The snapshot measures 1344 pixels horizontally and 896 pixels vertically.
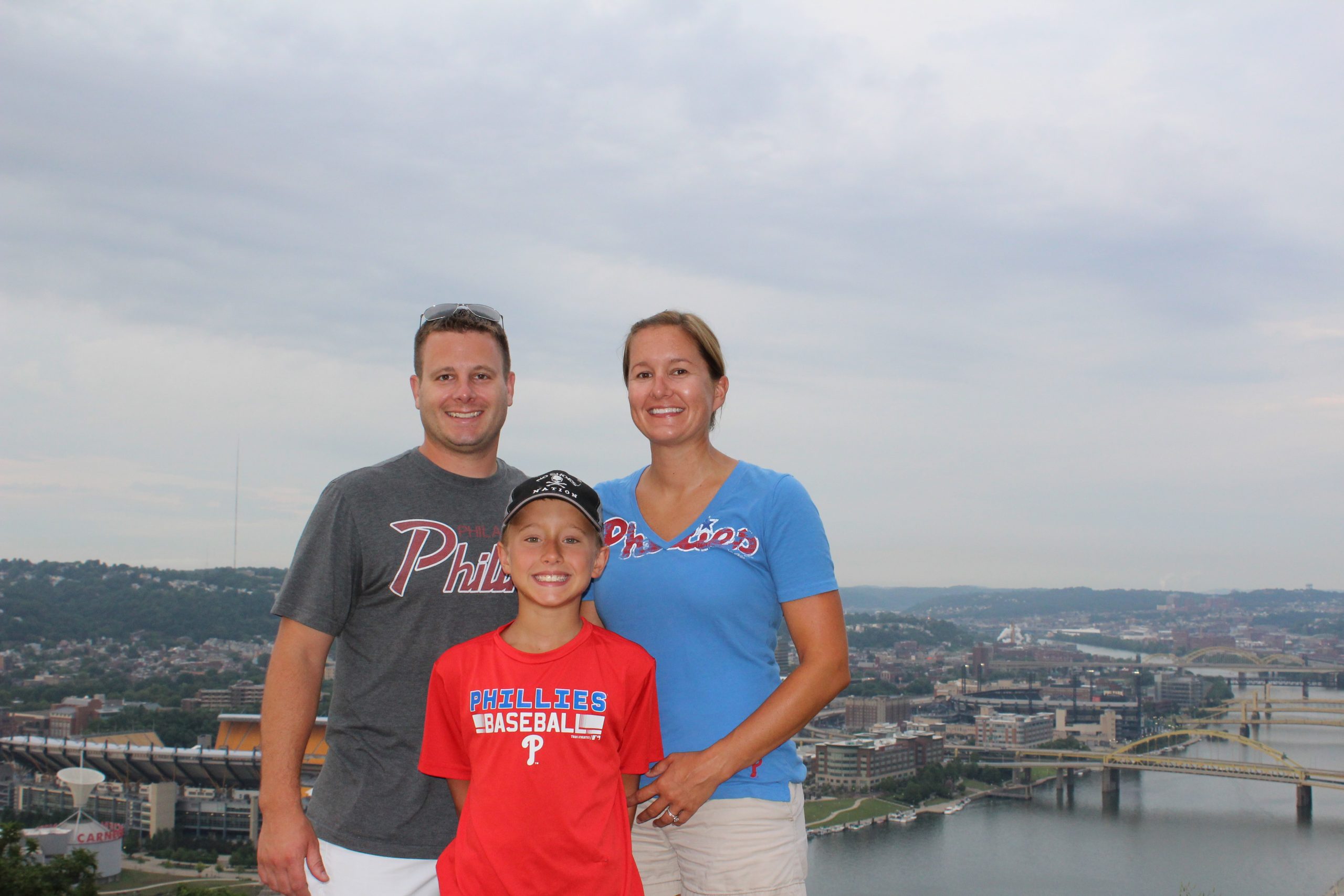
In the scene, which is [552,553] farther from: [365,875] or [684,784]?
[365,875]

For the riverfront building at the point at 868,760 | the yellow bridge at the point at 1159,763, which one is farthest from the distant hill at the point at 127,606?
the yellow bridge at the point at 1159,763

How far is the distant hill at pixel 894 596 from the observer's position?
289 feet

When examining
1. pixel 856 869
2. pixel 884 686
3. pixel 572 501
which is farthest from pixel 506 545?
pixel 884 686

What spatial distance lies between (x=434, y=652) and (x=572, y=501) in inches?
19.1

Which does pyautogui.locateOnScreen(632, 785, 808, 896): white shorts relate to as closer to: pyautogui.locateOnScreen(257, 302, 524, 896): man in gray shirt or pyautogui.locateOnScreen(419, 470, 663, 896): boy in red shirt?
pyautogui.locateOnScreen(419, 470, 663, 896): boy in red shirt

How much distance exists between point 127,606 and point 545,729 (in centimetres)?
4987

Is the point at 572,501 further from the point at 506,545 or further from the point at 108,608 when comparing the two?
the point at 108,608

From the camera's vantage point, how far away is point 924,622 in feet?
215

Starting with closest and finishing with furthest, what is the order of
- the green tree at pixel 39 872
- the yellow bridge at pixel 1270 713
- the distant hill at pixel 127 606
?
the green tree at pixel 39 872 → the yellow bridge at pixel 1270 713 → the distant hill at pixel 127 606

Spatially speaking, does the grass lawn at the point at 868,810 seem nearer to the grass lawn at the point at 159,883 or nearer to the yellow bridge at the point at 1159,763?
the yellow bridge at the point at 1159,763

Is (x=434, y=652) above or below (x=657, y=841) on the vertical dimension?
above

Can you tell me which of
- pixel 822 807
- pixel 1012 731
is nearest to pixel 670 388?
pixel 822 807

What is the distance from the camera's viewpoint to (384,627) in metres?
1.88

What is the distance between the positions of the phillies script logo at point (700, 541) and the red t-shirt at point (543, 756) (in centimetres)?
21
